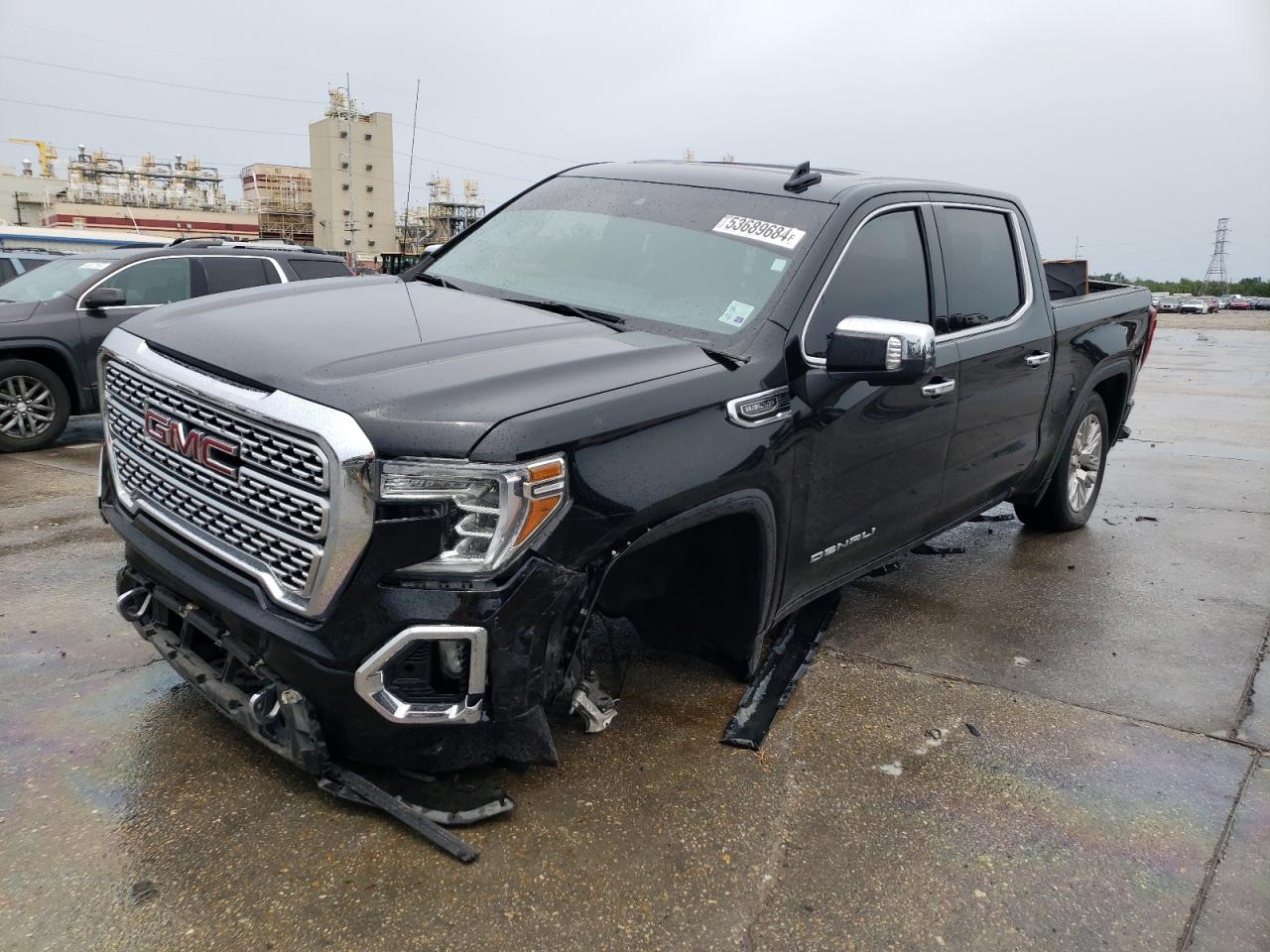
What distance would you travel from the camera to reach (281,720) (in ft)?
7.95

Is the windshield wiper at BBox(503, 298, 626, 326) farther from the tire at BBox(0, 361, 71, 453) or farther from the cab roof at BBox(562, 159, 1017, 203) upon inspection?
the tire at BBox(0, 361, 71, 453)

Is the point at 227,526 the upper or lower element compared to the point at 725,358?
lower

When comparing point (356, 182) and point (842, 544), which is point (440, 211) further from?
point (842, 544)

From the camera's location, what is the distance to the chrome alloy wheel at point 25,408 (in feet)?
24.3

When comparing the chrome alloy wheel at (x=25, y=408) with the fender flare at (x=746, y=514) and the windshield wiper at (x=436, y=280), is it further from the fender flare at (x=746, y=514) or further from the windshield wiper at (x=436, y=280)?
the fender flare at (x=746, y=514)

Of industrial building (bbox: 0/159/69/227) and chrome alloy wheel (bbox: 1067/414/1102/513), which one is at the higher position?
chrome alloy wheel (bbox: 1067/414/1102/513)

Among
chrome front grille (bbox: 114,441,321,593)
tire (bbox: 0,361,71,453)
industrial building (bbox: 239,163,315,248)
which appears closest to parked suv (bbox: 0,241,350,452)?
tire (bbox: 0,361,71,453)

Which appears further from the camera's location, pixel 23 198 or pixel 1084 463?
pixel 23 198

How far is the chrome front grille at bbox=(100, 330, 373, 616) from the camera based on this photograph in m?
2.17

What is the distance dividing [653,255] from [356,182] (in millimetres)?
91887

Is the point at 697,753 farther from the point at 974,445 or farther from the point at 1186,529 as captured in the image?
the point at 1186,529

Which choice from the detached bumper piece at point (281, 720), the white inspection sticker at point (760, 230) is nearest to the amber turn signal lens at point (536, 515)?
the detached bumper piece at point (281, 720)

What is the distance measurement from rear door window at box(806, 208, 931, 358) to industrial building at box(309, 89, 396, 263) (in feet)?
269

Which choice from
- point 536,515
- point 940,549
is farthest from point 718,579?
point 940,549
